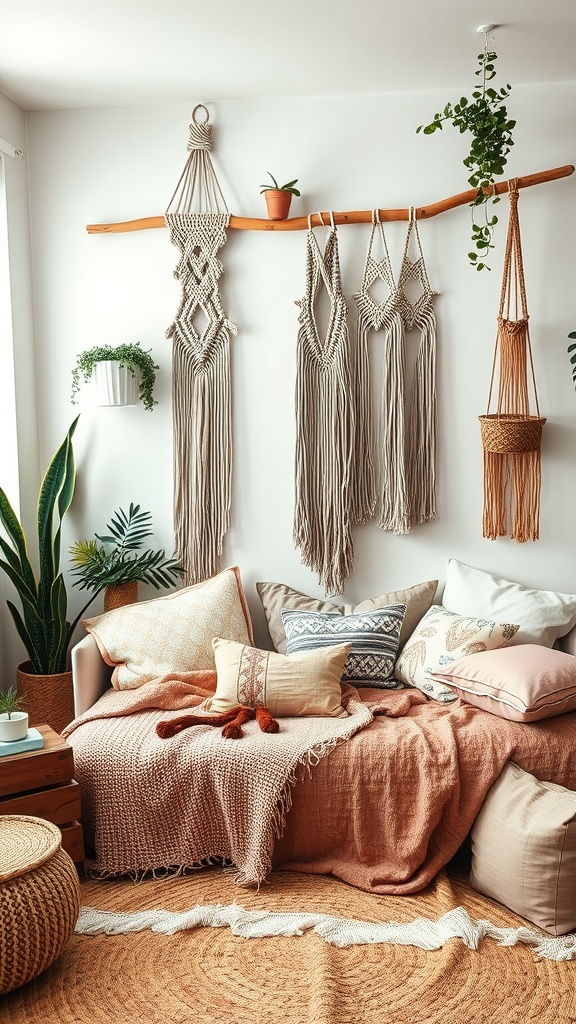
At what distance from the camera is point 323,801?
98.0 inches

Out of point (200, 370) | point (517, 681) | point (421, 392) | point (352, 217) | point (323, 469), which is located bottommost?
point (517, 681)

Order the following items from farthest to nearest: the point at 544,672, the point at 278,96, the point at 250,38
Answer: the point at 278,96
the point at 250,38
the point at 544,672

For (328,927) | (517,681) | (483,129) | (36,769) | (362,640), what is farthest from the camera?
(362,640)

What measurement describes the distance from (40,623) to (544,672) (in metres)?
1.79

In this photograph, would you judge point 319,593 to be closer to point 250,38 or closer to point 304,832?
point 304,832

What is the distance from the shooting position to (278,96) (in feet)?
10.9

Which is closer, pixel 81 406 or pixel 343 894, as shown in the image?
pixel 343 894

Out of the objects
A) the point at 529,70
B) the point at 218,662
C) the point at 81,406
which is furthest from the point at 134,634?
the point at 529,70

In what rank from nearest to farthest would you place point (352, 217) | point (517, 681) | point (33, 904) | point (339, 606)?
1. point (33, 904)
2. point (517, 681)
3. point (352, 217)
4. point (339, 606)

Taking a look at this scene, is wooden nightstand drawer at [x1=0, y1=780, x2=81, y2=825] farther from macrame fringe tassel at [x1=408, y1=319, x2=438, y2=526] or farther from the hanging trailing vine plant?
the hanging trailing vine plant

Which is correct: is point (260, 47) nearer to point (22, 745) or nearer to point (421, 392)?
point (421, 392)

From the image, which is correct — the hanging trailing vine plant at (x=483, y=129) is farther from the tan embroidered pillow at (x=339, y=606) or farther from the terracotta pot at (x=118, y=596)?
the terracotta pot at (x=118, y=596)

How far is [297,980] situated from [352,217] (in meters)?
2.53

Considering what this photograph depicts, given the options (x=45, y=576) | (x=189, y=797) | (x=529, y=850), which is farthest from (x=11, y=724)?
(x=529, y=850)
